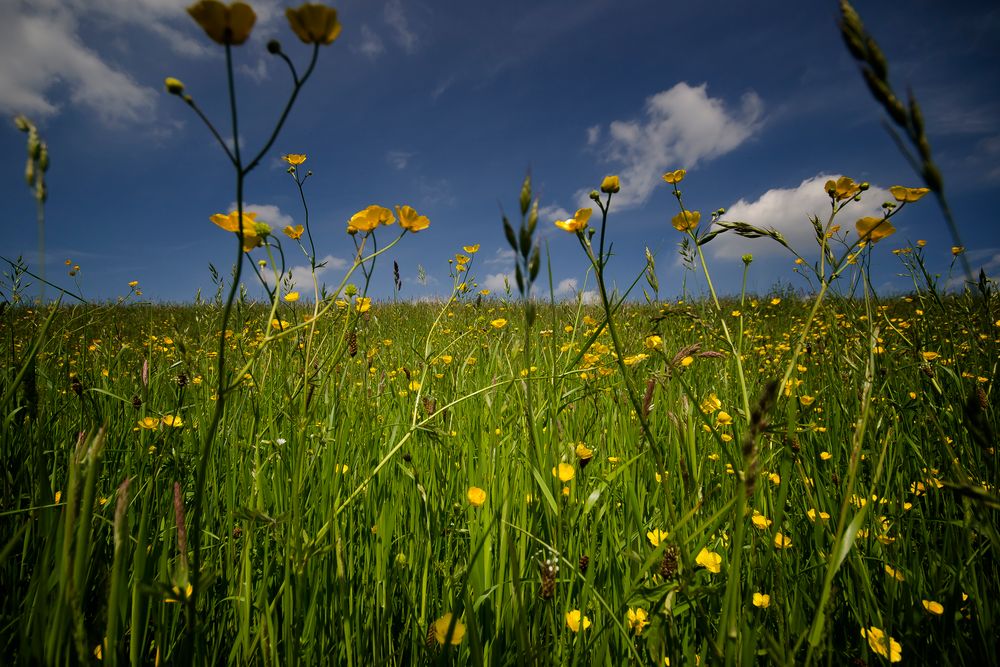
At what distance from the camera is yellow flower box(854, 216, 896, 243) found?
990 mm

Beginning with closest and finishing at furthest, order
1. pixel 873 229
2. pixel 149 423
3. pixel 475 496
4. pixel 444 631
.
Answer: pixel 444 631 → pixel 873 229 → pixel 475 496 → pixel 149 423

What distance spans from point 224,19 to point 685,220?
1.12 m

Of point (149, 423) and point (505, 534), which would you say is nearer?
point (505, 534)

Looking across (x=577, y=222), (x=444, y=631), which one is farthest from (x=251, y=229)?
(x=444, y=631)

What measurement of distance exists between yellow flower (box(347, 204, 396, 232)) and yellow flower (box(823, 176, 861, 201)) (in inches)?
44.9

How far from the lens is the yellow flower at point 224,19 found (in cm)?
55

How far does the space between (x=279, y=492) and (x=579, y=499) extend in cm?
99

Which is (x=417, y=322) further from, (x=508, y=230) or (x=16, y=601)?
(x=508, y=230)

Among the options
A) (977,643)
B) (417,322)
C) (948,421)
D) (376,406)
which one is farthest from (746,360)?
(417,322)

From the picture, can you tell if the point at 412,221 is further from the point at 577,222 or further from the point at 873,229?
the point at 873,229

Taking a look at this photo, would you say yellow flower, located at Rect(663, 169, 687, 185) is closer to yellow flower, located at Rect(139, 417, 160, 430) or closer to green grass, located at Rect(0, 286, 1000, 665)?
green grass, located at Rect(0, 286, 1000, 665)

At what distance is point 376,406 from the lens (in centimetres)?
209

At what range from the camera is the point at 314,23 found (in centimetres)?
63

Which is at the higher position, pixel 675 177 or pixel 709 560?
pixel 675 177
